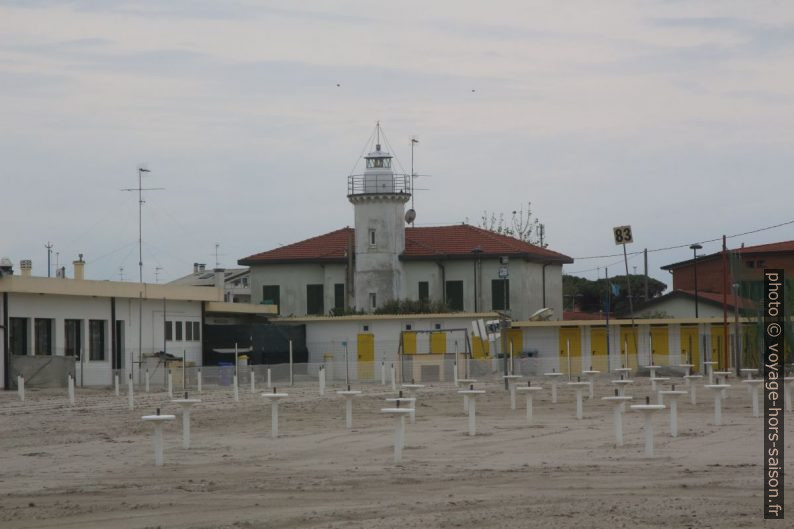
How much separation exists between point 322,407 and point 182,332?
21.7 meters

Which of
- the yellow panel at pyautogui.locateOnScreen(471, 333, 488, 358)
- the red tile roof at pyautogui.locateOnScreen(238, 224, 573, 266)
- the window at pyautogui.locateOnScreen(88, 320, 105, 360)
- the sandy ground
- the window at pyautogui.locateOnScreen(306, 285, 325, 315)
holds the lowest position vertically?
the sandy ground

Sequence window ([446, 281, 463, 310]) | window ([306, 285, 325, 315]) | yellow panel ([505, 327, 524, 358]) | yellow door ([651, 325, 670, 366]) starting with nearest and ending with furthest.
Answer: yellow door ([651, 325, 670, 366]) < yellow panel ([505, 327, 524, 358]) < window ([446, 281, 463, 310]) < window ([306, 285, 325, 315])

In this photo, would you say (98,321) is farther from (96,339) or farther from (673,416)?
(673,416)

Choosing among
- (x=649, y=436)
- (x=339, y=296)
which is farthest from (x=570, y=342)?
(x=649, y=436)

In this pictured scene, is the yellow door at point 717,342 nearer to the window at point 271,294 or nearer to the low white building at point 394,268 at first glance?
the low white building at point 394,268

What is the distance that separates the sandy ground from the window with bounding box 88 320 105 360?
712 inches

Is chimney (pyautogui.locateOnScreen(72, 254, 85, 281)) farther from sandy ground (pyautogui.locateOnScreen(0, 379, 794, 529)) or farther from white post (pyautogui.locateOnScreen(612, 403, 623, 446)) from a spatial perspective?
white post (pyautogui.locateOnScreen(612, 403, 623, 446))

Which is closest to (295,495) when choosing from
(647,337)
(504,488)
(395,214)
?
(504,488)

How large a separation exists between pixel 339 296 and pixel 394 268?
10.7 feet

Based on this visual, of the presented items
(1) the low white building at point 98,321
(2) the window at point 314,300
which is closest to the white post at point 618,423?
(1) the low white building at point 98,321

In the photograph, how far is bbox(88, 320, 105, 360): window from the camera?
1969 inches

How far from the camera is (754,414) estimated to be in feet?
97.9

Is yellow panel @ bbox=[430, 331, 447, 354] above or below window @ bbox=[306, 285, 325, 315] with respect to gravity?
below

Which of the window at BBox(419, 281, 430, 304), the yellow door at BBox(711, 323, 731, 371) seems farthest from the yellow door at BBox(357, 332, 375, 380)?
the yellow door at BBox(711, 323, 731, 371)
